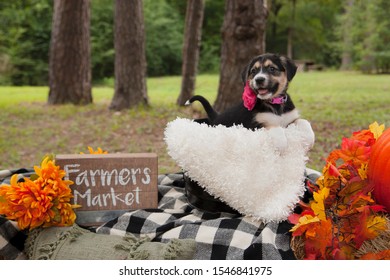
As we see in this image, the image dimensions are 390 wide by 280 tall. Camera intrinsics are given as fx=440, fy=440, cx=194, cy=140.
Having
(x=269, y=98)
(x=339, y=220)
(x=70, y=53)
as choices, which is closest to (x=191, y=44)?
(x=70, y=53)

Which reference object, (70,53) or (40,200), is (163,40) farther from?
(40,200)

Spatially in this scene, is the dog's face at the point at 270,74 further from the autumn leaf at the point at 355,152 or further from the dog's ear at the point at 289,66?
the autumn leaf at the point at 355,152

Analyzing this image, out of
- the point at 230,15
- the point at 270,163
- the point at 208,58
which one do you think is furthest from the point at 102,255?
the point at 208,58

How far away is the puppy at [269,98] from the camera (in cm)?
189

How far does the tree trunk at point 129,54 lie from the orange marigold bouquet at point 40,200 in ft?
14.9

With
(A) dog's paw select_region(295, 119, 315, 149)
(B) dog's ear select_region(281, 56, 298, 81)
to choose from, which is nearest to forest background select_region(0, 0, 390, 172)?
(A) dog's paw select_region(295, 119, 315, 149)

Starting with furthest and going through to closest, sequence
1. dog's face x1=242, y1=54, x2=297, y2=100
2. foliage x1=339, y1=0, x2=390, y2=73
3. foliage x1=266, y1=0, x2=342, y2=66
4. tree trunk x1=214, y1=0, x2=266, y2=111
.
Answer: foliage x1=266, y1=0, x2=342, y2=66 → foliage x1=339, y1=0, x2=390, y2=73 → tree trunk x1=214, y1=0, x2=266, y2=111 → dog's face x1=242, y1=54, x2=297, y2=100

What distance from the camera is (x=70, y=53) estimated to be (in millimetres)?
6805

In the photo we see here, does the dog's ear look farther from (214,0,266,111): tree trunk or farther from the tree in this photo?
the tree

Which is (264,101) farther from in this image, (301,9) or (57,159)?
(301,9)

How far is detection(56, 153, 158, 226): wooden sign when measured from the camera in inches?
82.5

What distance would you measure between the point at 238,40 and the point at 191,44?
3.01m

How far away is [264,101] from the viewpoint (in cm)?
194

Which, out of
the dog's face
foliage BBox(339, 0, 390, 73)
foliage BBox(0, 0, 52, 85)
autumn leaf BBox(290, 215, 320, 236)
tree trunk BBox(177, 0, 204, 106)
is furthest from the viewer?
foliage BBox(0, 0, 52, 85)
